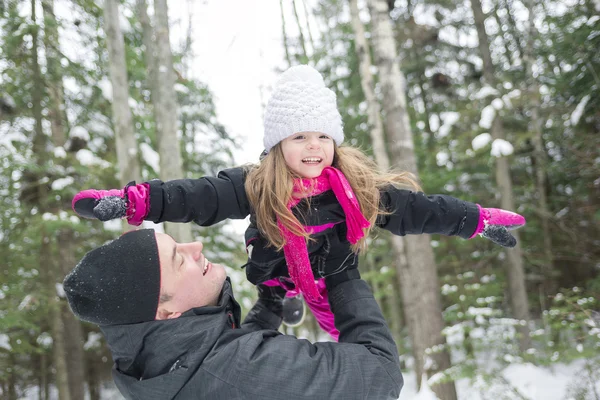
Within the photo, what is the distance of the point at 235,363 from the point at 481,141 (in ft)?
26.8

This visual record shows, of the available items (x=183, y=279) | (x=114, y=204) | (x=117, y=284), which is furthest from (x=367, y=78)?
(x=117, y=284)

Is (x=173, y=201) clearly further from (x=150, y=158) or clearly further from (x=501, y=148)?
(x=501, y=148)

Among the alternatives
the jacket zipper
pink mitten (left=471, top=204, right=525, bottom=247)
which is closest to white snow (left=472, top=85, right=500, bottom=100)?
pink mitten (left=471, top=204, right=525, bottom=247)

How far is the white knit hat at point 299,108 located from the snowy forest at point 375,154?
8.64ft

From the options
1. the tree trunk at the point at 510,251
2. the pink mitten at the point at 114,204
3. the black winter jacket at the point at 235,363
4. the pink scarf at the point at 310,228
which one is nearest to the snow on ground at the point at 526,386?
the tree trunk at the point at 510,251

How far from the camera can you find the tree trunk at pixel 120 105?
16.7 ft

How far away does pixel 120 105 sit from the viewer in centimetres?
520

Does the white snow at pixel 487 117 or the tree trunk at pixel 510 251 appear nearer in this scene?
the white snow at pixel 487 117

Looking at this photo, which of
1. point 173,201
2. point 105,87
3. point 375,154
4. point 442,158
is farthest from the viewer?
point 442,158

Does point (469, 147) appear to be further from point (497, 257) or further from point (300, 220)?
point (300, 220)

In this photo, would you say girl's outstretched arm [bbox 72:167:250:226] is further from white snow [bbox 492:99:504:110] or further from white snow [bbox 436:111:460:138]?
white snow [bbox 436:111:460:138]

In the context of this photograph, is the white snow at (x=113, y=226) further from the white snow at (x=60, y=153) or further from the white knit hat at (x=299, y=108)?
the white knit hat at (x=299, y=108)

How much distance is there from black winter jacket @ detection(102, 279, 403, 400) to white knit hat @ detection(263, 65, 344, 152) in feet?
3.39

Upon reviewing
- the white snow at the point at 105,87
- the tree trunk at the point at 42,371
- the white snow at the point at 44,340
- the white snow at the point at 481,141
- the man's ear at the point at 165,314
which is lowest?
the tree trunk at the point at 42,371
